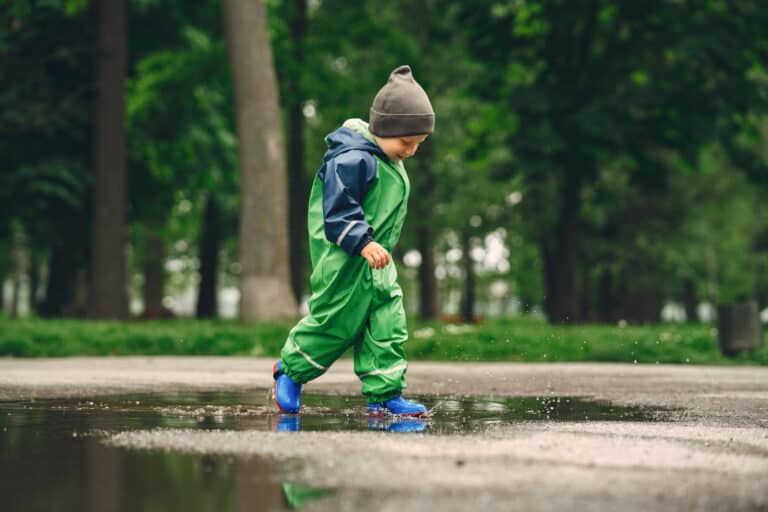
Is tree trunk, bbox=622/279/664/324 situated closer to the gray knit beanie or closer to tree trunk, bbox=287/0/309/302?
tree trunk, bbox=287/0/309/302

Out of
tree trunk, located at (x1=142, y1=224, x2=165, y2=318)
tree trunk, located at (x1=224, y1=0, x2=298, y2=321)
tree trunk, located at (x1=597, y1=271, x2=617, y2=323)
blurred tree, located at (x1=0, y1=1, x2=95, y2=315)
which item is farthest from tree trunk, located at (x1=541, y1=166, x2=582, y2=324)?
tree trunk, located at (x1=142, y1=224, x2=165, y2=318)

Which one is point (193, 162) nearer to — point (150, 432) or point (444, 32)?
point (444, 32)

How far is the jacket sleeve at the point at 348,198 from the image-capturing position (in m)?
6.18

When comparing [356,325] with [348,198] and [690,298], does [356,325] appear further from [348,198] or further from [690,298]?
[690,298]

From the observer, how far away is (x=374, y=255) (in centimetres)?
613

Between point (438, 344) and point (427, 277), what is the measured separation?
2074 cm

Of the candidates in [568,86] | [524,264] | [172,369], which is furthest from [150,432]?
[524,264]

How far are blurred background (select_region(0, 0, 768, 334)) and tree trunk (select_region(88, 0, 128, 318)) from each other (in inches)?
1.3

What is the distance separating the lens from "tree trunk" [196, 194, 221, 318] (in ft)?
111

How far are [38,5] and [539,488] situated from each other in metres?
20.9

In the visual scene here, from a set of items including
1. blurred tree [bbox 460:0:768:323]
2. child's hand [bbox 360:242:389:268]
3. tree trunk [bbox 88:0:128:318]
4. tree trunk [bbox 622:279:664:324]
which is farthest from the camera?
tree trunk [bbox 622:279:664:324]

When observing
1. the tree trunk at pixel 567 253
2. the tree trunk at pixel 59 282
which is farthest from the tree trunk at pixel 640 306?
the tree trunk at pixel 59 282

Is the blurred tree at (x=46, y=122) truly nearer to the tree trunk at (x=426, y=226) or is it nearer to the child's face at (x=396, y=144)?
the tree trunk at (x=426, y=226)

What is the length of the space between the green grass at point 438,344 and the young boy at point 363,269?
6.86 meters
